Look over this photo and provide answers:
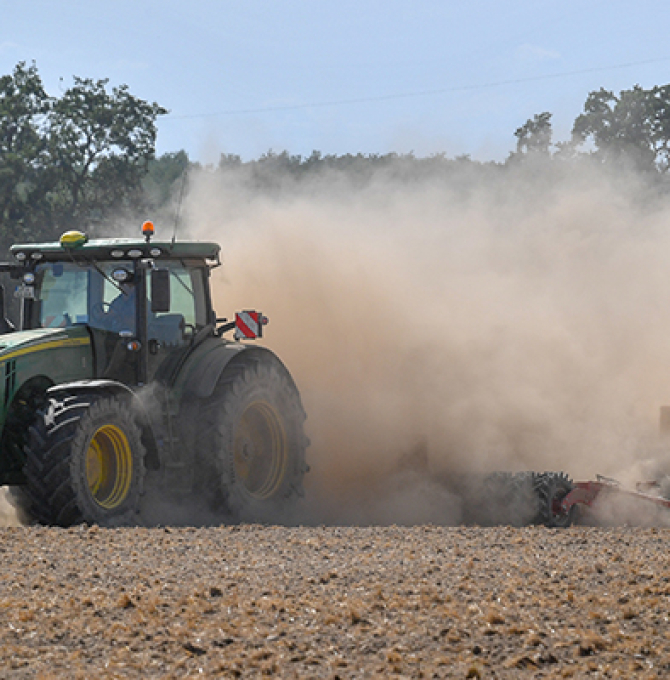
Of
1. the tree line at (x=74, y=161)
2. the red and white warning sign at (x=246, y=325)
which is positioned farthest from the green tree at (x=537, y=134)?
the red and white warning sign at (x=246, y=325)

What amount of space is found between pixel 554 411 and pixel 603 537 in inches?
244

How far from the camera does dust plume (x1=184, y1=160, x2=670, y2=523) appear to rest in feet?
45.6

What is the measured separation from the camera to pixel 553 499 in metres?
11.5

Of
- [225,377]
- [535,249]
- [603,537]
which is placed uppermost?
[535,249]

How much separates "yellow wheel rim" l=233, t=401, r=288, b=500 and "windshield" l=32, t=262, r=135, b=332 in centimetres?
177

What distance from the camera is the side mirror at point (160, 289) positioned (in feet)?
34.3

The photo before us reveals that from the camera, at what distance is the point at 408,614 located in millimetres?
5828

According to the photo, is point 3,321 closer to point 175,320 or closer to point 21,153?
point 175,320

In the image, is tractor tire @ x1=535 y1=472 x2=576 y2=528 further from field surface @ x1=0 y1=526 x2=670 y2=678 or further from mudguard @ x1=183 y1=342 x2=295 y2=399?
mudguard @ x1=183 y1=342 x2=295 y2=399

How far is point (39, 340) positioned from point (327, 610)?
5.42 metres

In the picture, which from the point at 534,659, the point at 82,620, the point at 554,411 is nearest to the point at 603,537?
the point at 534,659

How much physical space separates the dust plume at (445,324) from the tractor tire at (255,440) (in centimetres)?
62

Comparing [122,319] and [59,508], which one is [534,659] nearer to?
[59,508]

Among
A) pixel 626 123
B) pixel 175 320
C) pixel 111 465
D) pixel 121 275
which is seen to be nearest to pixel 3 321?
pixel 121 275
